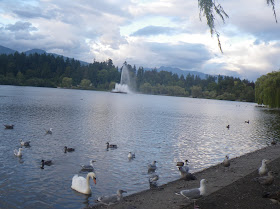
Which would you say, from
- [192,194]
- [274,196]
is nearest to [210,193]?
[192,194]

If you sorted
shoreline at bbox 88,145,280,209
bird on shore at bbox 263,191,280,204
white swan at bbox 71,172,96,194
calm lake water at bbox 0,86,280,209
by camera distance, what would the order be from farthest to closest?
white swan at bbox 71,172,96,194 < calm lake water at bbox 0,86,280,209 < shoreline at bbox 88,145,280,209 < bird on shore at bbox 263,191,280,204

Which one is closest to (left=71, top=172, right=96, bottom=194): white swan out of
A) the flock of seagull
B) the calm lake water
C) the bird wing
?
the flock of seagull

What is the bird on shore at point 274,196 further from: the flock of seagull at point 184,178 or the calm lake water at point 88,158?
the calm lake water at point 88,158

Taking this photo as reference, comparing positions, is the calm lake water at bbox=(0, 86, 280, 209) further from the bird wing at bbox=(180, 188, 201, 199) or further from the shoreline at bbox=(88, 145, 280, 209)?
the bird wing at bbox=(180, 188, 201, 199)

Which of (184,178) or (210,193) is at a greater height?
(210,193)

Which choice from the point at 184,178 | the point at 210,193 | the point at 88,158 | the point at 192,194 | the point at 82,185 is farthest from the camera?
the point at 88,158

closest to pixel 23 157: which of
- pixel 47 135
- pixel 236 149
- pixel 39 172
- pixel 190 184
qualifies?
pixel 39 172

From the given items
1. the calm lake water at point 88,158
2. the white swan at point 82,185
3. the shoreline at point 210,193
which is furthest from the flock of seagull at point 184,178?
the calm lake water at point 88,158

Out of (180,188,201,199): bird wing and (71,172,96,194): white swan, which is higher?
(180,188,201,199): bird wing

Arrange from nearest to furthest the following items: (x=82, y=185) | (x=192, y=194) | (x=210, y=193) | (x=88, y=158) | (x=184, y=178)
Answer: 1. (x=192, y=194)
2. (x=210, y=193)
3. (x=82, y=185)
4. (x=184, y=178)
5. (x=88, y=158)

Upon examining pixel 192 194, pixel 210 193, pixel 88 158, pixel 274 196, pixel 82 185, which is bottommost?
pixel 88 158

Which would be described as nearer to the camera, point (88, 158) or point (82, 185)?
point (82, 185)

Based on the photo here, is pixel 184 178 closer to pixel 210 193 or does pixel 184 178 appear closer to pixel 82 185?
pixel 210 193

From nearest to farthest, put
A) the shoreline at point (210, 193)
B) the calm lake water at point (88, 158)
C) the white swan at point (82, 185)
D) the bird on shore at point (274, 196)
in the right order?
1. the bird on shore at point (274, 196)
2. the shoreline at point (210, 193)
3. the calm lake water at point (88, 158)
4. the white swan at point (82, 185)
